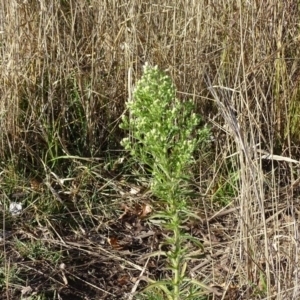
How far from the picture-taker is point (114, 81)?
10.9 ft

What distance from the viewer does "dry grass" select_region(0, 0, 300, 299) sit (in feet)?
9.79

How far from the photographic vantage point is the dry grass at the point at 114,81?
298 cm

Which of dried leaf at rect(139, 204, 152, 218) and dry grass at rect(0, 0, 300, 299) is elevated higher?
dry grass at rect(0, 0, 300, 299)

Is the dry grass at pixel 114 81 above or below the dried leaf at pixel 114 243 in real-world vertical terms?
above

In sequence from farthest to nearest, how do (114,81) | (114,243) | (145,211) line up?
(114,81) → (145,211) → (114,243)

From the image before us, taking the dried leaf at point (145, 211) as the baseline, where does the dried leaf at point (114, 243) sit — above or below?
below

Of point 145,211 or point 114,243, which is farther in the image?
point 145,211

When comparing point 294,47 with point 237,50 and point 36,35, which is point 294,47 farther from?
point 36,35

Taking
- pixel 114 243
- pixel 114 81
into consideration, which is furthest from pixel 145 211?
pixel 114 81

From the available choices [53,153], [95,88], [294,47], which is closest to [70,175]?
[53,153]

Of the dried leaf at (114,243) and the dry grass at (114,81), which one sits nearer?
the dried leaf at (114,243)

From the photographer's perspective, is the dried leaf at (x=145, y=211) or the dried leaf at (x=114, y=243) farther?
the dried leaf at (x=145, y=211)

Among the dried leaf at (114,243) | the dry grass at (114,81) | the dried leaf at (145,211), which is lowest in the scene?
the dried leaf at (114,243)

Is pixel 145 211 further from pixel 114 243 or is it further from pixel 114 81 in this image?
pixel 114 81
